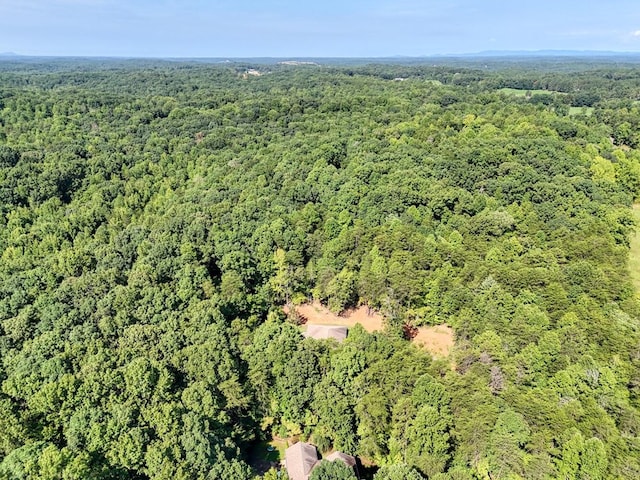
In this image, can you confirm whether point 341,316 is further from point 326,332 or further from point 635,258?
point 635,258

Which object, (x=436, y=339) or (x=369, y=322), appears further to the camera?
(x=369, y=322)

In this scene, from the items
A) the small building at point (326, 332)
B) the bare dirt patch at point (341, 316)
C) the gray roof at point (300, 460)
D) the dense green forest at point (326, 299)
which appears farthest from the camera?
the bare dirt patch at point (341, 316)

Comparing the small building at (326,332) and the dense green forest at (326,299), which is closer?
Answer: the dense green forest at (326,299)

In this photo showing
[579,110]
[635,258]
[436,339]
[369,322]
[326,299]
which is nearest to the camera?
[436,339]

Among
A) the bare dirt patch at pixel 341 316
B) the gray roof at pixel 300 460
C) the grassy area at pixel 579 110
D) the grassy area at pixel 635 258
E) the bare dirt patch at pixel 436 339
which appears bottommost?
the bare dirt patch at pixel 341 316

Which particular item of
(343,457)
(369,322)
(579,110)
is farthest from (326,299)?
(579,110)

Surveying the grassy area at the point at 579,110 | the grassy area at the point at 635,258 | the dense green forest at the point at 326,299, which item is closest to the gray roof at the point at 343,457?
the dense green forest at the point at 326,299

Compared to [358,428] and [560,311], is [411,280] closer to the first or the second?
[560,311]

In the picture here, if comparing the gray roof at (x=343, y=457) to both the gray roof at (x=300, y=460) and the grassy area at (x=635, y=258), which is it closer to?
the gray roof at (x=300, y=460)
